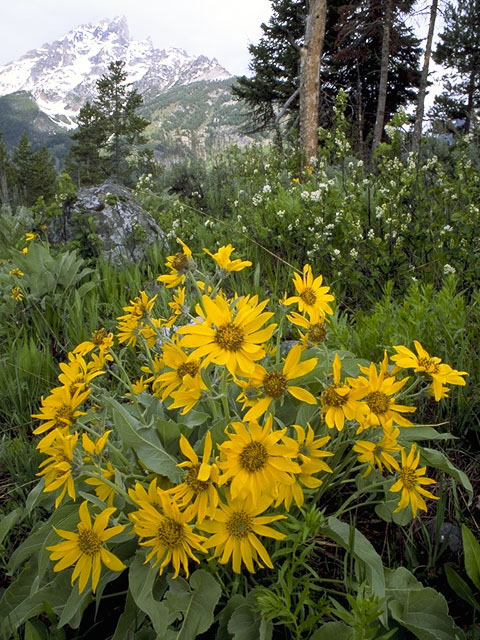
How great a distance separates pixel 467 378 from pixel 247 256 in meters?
2.33

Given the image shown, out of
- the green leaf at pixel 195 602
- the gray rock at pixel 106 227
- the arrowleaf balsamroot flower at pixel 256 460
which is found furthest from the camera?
the gray rock at pixel 106 227

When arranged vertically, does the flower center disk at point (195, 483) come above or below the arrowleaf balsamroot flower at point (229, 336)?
below

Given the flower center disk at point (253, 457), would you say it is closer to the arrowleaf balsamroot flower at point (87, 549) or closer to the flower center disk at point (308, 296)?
the arrowleaf balsamroot flower at point (87, 549)

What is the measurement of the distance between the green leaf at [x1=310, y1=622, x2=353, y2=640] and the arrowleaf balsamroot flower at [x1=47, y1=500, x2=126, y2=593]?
47 cm

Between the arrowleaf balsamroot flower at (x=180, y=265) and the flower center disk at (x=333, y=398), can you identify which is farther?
the arrowleaf balsamroot flower at (x=180, y=265)

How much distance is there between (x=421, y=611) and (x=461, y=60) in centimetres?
2699

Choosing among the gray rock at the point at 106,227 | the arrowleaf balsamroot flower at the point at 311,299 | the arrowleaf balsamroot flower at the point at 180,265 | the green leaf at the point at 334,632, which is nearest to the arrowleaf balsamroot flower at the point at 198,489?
the green leaf at the point at 334,632

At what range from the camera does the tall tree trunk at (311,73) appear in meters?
7.79

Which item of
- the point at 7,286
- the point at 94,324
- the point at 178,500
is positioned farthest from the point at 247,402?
the point at 7,286

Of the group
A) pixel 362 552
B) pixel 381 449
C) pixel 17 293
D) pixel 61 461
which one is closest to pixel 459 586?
pixel 362 552

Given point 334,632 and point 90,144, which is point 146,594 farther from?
Result: point 90,144

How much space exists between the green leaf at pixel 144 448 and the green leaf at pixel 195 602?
243mm

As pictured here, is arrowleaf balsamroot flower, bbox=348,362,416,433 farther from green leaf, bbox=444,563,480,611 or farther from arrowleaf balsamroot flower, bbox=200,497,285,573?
green leaf, bbox=444,563,480,611

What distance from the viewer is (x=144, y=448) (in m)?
1.20
